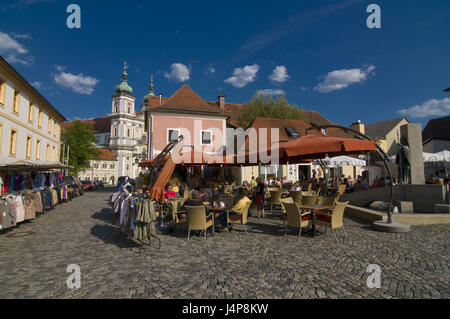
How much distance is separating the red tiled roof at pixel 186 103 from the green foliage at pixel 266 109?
4.11 m

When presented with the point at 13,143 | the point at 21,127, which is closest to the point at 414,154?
the point at 13,143

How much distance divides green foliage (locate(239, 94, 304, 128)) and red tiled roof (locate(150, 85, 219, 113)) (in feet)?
13.5

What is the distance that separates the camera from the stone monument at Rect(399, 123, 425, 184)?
378 inches

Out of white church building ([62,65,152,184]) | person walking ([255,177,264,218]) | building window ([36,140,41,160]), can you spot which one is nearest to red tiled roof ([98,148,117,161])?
white church building ([62,65,152,184])

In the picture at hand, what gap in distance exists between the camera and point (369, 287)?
11.9ft

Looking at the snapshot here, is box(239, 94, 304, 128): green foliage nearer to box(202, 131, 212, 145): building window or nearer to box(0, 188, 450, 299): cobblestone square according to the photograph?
box(202, 131, 212, 145): building window

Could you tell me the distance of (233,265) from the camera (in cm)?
462

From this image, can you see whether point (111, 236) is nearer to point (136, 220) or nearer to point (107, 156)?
point (136, 220)

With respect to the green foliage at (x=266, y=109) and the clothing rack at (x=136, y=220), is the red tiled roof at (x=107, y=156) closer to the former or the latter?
the green foliage at (x=266, y=109)

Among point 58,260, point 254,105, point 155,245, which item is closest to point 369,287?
point 155,245

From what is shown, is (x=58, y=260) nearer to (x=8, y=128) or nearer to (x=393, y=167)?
(x=8, y=128)

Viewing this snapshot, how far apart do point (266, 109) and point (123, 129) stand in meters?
51.9

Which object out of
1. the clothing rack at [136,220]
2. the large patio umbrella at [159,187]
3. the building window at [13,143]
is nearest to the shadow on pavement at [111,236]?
the clothing rack at [136,220]

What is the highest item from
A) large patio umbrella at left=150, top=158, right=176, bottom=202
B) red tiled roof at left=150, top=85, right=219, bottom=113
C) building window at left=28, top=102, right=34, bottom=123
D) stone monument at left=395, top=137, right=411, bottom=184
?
red tiled roof at left=150, top=85, right=219, bottom=113
